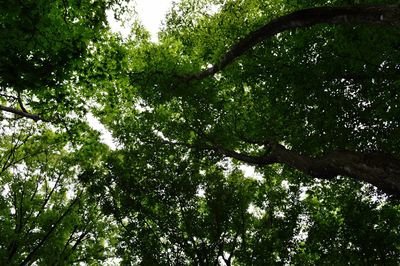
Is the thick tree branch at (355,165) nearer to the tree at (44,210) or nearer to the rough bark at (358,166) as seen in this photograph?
the rough bark at (358,166)

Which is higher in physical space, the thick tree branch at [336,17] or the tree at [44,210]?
the tree at [44,210]

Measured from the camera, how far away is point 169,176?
1458 cm

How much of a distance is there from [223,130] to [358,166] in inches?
266

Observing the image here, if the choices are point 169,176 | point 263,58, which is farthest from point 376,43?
point 169,176

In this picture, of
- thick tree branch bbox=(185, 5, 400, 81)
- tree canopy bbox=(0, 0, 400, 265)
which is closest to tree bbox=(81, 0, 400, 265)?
tree canopy bbox=(0, 0, 400, 265)

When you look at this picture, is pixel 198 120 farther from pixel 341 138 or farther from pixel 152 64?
pixel 341 138

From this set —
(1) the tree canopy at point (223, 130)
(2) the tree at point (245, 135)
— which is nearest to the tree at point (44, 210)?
(1) the tree canopy at point (223, 130)

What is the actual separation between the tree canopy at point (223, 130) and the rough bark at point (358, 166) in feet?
0.21

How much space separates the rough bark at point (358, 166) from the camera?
718 centimetres

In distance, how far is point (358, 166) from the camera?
7.95m

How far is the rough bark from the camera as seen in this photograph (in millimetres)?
7176

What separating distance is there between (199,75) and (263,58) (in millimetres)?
2798

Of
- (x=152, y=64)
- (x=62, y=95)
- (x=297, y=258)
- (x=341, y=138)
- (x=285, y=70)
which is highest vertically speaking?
(x=152, y=64)

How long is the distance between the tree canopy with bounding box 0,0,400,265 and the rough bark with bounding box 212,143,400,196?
6 centimetres
